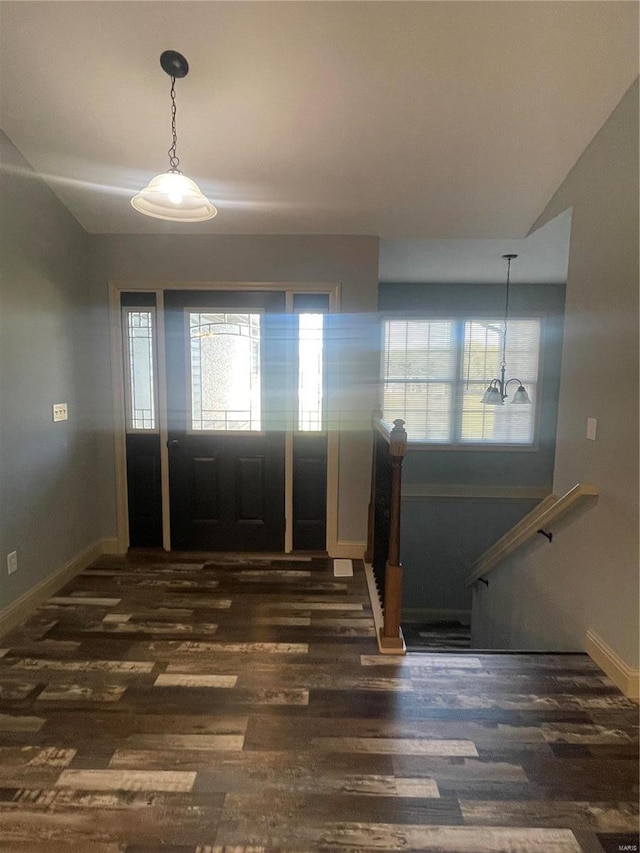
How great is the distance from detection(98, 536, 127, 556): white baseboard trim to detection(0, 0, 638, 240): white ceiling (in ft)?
8.29

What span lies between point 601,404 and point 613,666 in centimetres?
129

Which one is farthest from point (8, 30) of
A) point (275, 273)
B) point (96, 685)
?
point (96, 685)

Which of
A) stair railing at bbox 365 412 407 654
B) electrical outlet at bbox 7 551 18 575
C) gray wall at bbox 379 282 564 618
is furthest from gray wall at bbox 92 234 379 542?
gray wall at bbox 379 282 564 618

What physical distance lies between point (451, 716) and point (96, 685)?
5.41ft

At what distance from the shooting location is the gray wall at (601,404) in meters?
1.99

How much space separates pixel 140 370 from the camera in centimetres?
338

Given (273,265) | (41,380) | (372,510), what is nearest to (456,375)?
(372,510)

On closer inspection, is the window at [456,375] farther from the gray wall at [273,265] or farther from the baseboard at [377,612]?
the baseboard at [377,612]

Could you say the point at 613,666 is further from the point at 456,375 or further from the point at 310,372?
the point at 456,375

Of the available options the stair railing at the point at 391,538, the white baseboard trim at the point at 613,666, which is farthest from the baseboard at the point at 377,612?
the white baseboard trim at the point at 613,666

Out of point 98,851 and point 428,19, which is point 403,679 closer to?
point 98,851

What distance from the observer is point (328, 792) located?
4.95 ft

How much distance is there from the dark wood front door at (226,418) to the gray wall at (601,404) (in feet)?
6.46

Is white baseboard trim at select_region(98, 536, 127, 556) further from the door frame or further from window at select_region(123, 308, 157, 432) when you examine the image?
window at select_region(123, 308, 157, 432)
